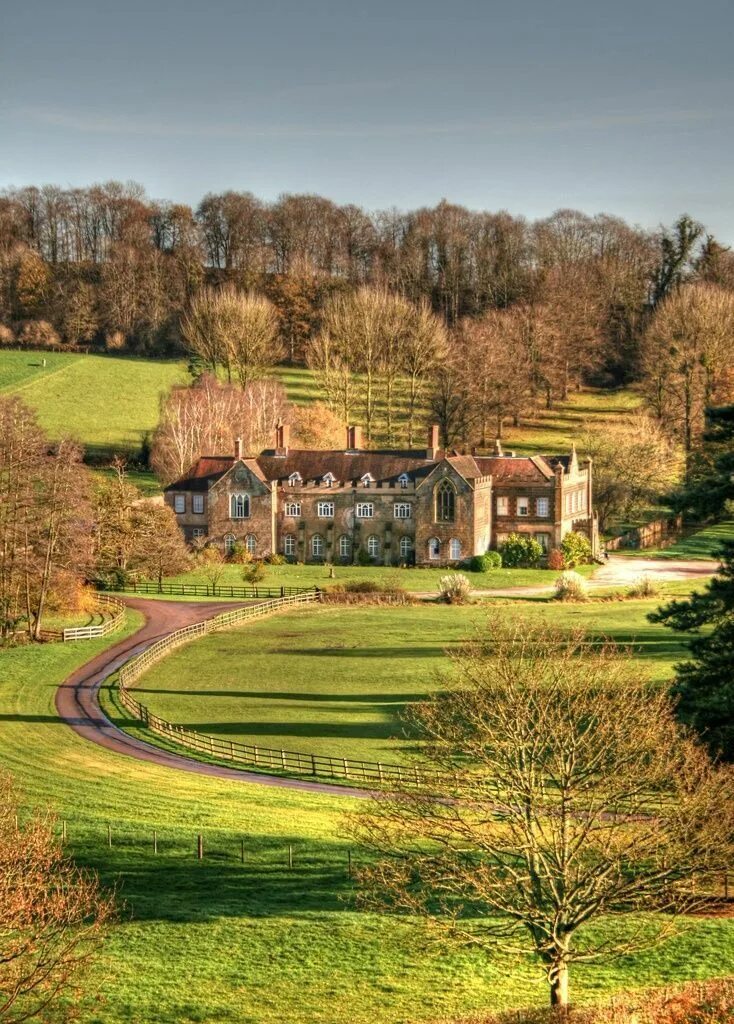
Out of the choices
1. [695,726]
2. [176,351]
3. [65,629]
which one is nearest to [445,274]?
[176,351]

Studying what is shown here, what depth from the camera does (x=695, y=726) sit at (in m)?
29.2

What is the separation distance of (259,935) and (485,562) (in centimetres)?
5268

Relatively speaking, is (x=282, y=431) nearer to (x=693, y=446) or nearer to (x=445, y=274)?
(x=693, y=446)

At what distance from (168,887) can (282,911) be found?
3.21m

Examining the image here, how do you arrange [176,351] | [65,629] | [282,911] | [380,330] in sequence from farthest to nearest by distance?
1. [176,351]
2. [380,330]
3. [65,629]
4. [282,911]

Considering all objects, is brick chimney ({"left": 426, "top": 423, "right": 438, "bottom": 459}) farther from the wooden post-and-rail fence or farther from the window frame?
the wooden post-and-rail fence

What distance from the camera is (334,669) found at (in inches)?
2079

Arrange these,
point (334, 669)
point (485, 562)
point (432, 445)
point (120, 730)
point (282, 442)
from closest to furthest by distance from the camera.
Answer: point (120, 730) < point (334, 669) < point (485, 562) < point (432, 445) < point (282, 442)

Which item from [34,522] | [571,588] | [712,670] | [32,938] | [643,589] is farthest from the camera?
[643,589]

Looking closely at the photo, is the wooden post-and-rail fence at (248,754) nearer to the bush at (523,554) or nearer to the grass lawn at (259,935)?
the grass lawn at (259,935)

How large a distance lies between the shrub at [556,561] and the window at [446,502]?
680 centimetres

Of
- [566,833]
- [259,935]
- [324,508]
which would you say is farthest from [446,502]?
[566,833]

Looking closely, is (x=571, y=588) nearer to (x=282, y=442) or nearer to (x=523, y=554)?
(x=523, y=554)

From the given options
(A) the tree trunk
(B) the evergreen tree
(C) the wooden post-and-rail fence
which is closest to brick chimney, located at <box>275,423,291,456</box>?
(C) the wooden post-and-rail fence
